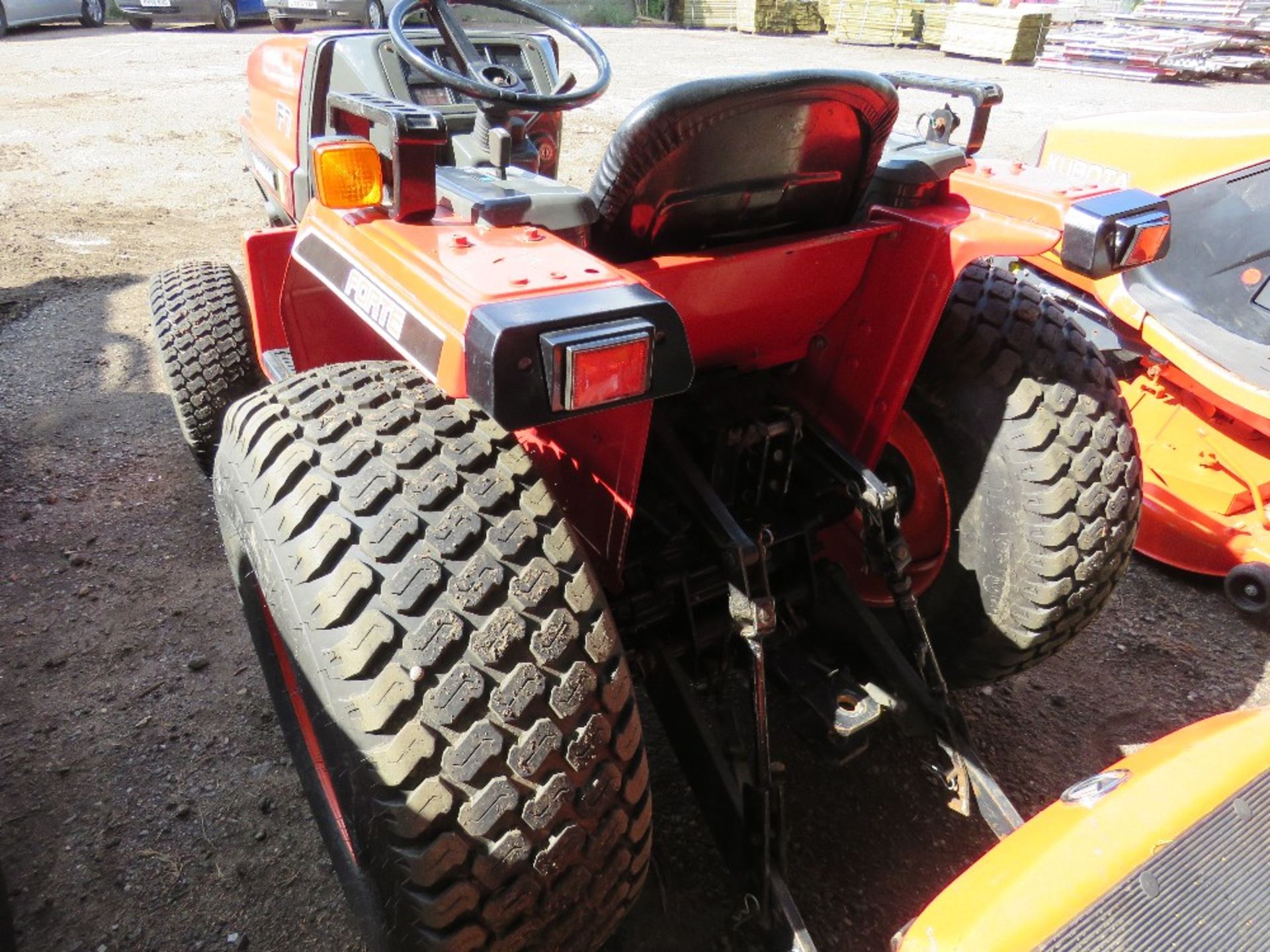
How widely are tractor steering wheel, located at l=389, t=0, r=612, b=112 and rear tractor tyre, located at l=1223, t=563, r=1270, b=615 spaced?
97.6 inches

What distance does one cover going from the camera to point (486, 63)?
2.71 meters

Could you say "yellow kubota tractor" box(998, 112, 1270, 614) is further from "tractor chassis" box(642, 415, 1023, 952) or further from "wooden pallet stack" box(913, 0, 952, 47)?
"wooden pallet stack" box(913, 0, 952, 47)

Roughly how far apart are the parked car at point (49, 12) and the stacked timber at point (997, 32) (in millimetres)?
14342

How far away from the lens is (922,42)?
55.5 feet

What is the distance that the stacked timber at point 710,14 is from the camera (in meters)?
18.9

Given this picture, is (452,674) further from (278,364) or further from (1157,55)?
(1157,55)

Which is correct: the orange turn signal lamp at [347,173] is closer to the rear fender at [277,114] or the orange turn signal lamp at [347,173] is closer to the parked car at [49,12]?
the rear fender at [277,114]

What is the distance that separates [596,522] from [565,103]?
1.13 metres

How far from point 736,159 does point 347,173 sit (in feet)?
2.25

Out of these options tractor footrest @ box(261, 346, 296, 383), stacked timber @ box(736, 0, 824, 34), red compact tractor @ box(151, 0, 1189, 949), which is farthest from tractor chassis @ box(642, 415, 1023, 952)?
stacked timber @ box(736, 0, 824, 34)

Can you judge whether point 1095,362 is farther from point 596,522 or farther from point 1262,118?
point 1262,118

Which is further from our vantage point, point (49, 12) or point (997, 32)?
point (997, 32)

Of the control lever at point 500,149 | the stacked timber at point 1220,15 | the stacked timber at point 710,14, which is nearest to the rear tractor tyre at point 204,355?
the control lever at point 500,149

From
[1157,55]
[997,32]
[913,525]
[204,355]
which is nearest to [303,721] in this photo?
[913,525]
